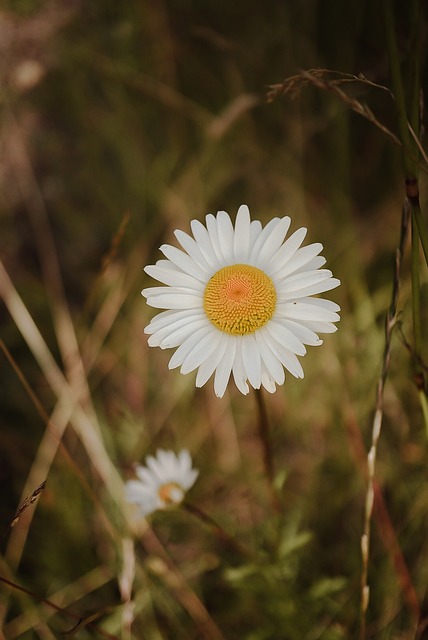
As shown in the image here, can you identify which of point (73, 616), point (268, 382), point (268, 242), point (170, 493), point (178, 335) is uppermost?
point (268, 242)

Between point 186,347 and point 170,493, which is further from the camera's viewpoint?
point 170,493

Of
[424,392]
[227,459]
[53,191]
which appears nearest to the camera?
[424,392]

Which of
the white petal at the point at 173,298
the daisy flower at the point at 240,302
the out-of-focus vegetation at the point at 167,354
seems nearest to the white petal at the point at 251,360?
the daisy flower at the point at 240,302

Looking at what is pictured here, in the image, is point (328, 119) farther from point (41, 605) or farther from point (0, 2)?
point (41, 605)

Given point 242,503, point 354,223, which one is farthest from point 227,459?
point 354,223

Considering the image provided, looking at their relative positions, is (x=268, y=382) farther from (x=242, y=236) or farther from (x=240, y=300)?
(x=242, y=236)

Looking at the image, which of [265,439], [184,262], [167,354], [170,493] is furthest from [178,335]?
[167,354]

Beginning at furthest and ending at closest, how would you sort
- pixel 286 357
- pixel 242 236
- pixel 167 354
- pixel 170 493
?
pixel 167 354 → pixel 170 493 → pixel 242 236 → pixel 286 357

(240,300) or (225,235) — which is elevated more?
(225,235)
